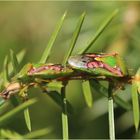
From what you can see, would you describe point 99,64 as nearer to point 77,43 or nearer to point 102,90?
point 102,90

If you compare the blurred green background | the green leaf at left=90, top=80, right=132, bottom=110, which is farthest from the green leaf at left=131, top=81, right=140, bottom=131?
the blurred green background

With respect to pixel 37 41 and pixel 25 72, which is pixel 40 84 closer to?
pixel 25 72

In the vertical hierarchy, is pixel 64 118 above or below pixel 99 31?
below

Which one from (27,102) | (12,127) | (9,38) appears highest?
(9,38)

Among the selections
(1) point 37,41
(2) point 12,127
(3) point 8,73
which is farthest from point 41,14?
(3) point 8,73

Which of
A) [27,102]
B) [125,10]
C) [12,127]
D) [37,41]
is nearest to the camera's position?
[27,102]

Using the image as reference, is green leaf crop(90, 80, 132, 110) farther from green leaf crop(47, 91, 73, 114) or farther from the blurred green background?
Result: the blurred green background

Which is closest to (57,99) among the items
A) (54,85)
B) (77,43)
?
(54,85)

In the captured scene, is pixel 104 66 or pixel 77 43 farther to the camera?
pixel 77 43

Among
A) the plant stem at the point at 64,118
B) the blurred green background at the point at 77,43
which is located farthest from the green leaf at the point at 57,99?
the blurred green background at the point at 77,43
